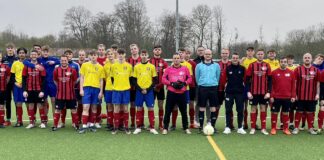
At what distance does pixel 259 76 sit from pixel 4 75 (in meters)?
6.07

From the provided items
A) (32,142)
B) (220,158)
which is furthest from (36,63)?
(220,158)

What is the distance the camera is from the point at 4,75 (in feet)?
28.4

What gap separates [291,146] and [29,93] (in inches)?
235

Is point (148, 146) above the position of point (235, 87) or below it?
below

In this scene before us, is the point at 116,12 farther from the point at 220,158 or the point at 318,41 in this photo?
the point at 220,158

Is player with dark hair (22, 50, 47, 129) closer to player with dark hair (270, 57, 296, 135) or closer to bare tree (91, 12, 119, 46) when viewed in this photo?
player with dark hair (270, 57, 296, 135)

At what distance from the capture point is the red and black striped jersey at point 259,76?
8.03 m

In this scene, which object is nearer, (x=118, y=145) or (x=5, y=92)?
(x=118, y=145)

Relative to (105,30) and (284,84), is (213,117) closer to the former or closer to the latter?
(284,84)

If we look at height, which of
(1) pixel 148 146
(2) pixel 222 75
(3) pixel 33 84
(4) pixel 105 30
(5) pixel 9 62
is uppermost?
(4) pixel 105 30

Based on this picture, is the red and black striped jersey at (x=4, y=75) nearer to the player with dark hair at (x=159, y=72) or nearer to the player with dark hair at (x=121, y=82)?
the player with dark hair at (x=121, y=82)

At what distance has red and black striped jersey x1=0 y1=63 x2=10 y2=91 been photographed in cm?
863

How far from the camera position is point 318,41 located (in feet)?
130

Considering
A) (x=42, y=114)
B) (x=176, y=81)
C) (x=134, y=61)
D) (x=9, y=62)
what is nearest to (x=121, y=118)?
(x=134, y=61)
